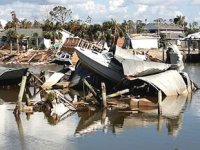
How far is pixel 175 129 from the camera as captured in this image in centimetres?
2641

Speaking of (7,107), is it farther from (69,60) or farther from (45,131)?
→ (69,60)

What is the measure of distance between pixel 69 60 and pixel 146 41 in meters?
25.5

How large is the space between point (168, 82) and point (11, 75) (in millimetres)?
13914

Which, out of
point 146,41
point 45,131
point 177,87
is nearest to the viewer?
point 45,131

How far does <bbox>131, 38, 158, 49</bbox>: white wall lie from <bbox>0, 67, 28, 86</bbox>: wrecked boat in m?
52.0

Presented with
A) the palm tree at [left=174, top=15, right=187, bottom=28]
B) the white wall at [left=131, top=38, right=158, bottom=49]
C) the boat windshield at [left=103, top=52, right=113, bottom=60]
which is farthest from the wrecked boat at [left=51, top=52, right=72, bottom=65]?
the palm tree at [left=174, top=15, right=187, bottom=28]

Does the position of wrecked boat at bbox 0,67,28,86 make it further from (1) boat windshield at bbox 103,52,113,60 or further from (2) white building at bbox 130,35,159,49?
(2) white building at bbox 130,35,159,49

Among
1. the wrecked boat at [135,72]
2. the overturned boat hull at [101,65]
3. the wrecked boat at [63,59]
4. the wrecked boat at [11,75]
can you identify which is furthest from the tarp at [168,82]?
the wrecked boat at [63,59]

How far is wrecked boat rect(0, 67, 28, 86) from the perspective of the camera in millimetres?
42844

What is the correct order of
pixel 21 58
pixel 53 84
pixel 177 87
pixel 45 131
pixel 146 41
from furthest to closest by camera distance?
1. pixel 146 41
2. pixel 21 58
3. pixel 53 84
4. pixel 177 87
5. pixel 45 131

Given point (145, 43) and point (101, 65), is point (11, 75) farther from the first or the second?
point (145, 43)

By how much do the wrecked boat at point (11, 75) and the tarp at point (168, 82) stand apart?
1095 centimetres

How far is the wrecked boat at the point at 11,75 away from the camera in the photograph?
42.8 metres

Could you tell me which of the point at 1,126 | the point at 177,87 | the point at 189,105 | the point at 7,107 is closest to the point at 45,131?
the point at 1,126
